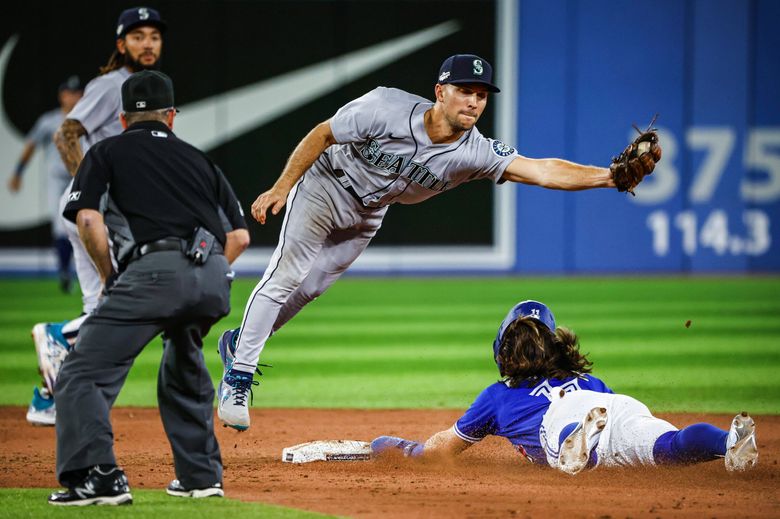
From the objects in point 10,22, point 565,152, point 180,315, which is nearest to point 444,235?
point 565,152

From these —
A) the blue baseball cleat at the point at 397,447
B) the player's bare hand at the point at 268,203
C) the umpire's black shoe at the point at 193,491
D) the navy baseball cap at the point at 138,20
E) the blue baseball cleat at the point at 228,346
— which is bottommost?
the blue baseball cleat at the point at 397,447

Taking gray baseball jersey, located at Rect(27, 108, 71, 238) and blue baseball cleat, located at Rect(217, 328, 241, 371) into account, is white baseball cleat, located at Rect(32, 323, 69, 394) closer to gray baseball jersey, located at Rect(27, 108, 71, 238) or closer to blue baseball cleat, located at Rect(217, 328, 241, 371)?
blue baseball cleat, located at Rect(217, 328, 241, 371)

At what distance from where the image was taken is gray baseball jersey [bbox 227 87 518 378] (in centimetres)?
574

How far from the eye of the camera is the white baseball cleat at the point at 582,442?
14.7 feet

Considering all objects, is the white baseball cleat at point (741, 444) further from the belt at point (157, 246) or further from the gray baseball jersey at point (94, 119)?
the gray baseball jersey at point (94, 119)

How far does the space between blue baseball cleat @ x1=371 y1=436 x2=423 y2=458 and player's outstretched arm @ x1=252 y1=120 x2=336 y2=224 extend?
1.26 metres

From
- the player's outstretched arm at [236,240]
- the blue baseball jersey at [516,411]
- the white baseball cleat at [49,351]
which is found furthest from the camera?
the white baseball cleat at [49,351]

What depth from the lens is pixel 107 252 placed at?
166 inches

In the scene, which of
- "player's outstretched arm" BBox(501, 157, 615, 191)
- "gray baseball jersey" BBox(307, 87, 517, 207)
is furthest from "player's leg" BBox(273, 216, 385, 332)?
"player's outstretched arm" BBox(501, 157, 615, 191)

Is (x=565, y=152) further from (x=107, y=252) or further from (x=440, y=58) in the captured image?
(x=107, y=252)

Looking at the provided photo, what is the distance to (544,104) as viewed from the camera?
19.0 meters

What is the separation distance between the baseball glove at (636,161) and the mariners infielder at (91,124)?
304cm

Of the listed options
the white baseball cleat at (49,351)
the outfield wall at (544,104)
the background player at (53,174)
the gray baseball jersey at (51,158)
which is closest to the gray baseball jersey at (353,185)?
the white baseball cleat at (49,351)

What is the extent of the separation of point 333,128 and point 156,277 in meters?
1.82
